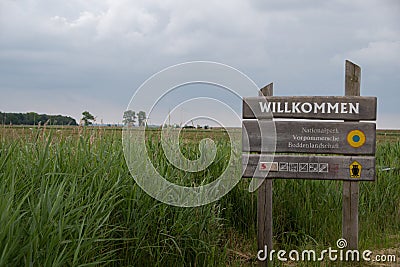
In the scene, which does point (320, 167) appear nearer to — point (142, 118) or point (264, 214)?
point (264, 214)

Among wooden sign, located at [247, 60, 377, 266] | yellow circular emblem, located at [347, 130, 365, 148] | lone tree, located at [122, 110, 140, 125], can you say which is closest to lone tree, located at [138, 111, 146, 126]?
lone tree, located at [122, 110, 140, 125]

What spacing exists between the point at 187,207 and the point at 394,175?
439 cm

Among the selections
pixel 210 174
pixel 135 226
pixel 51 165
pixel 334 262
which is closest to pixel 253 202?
pixel 210 174

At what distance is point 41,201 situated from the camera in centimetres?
292

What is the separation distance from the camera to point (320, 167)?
16.3ft

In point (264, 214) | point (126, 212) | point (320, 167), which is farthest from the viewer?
point (264, 214)

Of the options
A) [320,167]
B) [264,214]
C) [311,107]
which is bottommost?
[264,214]

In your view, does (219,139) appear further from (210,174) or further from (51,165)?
(51,165)

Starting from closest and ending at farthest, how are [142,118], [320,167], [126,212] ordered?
[126,212] → [142,118] → [320,167]

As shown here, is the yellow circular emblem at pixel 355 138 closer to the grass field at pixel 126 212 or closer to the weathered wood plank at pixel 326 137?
the weathered wood plank at pixel 326 137

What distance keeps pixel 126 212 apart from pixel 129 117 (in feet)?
3.46

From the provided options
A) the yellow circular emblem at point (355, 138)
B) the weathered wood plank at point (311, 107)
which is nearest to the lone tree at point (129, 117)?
the weathered wood plank at point (311, 107)

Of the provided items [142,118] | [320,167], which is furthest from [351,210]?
[142,118]

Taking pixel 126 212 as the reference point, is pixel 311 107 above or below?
above
